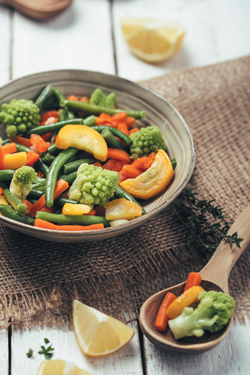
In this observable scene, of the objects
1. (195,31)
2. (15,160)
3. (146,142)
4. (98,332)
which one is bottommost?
(98,332)

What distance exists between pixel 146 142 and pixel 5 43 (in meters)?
2.83

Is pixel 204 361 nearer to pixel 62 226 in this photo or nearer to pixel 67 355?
pixel 67 355

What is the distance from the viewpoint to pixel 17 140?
3352 mm

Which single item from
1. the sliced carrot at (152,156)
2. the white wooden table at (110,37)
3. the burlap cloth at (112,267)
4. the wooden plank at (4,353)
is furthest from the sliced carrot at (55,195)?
the white wooden table at (110,37)

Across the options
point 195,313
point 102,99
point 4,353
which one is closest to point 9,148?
point 102,99

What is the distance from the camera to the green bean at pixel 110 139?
3.23m

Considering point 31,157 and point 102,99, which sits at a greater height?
point 102,99

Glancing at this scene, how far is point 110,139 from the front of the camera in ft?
10.7

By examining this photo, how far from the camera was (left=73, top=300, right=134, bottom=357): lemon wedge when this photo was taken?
2592 millimetres

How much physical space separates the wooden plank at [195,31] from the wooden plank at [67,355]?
3.23m

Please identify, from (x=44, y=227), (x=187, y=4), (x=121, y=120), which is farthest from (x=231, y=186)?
(x=187, y=4)

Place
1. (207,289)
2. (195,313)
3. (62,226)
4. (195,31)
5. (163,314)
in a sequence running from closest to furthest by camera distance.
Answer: (195,313)
(163,314)
(62,226)
(207,289)
(195,31)

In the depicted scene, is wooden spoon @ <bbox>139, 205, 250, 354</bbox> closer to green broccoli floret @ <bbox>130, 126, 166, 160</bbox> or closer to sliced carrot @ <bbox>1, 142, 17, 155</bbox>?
green broccoli floret @ <bbox>130, 126, 166, 160</bbox>

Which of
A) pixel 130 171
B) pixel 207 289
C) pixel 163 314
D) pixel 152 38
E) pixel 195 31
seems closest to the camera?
pixel 163 314
